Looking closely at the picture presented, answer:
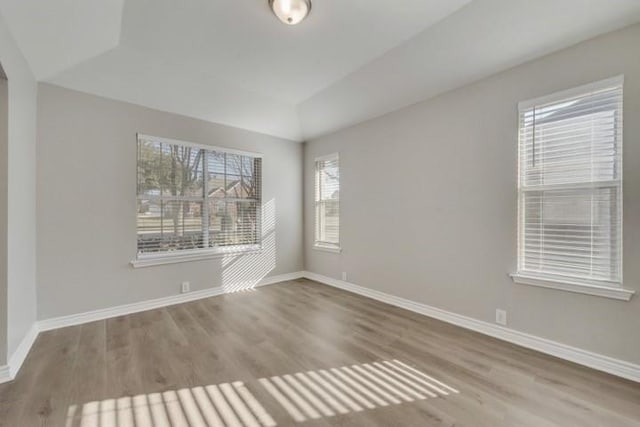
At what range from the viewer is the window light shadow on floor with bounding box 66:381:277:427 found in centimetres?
160

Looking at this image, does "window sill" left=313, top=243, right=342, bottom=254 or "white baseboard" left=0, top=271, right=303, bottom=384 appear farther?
"window sill" left=313, top=243, right=342, bottom=254

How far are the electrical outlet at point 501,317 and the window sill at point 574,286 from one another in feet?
1.10

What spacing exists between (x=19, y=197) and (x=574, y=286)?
15.0 ft

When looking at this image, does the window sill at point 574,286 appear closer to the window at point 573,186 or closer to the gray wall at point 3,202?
the window at point 573,186

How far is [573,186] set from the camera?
88.8 inches

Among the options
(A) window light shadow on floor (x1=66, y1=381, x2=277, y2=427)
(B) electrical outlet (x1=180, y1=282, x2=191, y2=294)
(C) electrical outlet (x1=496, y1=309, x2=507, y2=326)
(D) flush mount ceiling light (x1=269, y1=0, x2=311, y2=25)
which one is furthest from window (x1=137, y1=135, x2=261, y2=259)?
(C) electrical outlet (x1=496, y1=309, x2=507, y2=326)

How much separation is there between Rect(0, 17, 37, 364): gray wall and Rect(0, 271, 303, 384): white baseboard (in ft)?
0.25

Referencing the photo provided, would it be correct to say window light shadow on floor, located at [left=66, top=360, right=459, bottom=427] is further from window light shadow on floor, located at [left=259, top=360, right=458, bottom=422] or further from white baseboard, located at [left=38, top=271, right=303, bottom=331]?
white baseboard, located at [left=38, top=271, right=303, bottom=331]

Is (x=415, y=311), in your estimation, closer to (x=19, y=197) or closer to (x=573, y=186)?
(x=573, y=186)

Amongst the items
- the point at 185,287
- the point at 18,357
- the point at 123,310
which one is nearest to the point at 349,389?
the point at 18,357

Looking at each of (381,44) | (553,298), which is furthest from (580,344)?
(381,44)

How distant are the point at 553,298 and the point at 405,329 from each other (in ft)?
4.30

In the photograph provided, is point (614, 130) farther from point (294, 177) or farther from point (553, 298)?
point (294, 177)

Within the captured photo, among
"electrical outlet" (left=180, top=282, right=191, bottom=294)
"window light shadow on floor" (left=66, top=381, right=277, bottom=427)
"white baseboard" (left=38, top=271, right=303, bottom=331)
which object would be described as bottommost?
"window light shadow on floor" (left=66, top=381, right=277, bottom=427)
